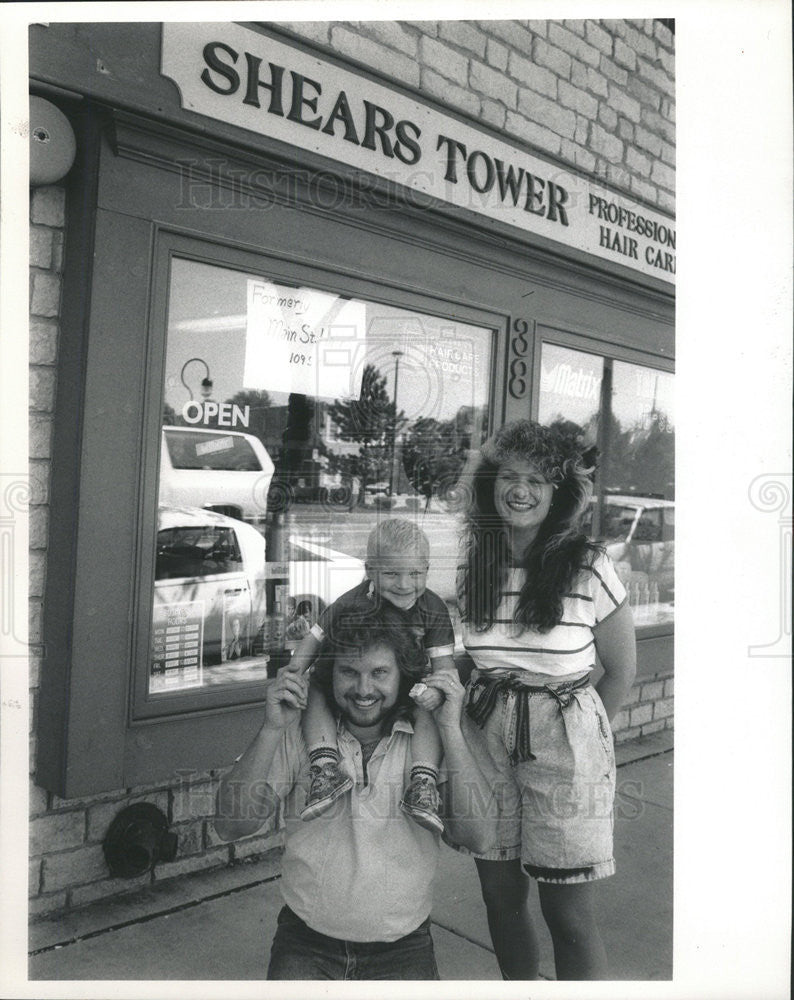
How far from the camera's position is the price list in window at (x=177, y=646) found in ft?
8.80

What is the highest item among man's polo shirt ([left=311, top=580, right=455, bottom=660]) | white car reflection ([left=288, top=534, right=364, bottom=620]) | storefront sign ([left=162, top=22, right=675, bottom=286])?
storefront sign ([left=162, top=22, right=675, bottom=286])

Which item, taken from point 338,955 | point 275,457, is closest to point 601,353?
point 275,457

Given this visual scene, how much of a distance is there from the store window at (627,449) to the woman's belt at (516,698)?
1.66 metres

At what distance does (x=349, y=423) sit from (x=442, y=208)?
2.73 ft

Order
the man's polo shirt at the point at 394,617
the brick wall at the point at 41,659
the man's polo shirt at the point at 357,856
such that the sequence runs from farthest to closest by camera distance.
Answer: the brick wall at the point at 41,659, the man's polo shirt at the point at 394,617, the man's polo shirt at the point at 357,856

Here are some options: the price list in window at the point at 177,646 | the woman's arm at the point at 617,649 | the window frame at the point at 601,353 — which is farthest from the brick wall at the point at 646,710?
the price list in window at the point at 177,646

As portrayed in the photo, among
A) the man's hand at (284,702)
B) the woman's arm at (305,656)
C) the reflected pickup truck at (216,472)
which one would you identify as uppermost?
the reflected pickup truck at (216,472)

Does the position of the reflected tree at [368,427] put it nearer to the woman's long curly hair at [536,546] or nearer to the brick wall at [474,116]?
the woman's long curly hair at [536,546]

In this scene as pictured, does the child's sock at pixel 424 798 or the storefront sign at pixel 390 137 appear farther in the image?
the storefront sign at pixel 390 137

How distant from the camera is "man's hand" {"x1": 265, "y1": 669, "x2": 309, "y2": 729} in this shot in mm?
1906

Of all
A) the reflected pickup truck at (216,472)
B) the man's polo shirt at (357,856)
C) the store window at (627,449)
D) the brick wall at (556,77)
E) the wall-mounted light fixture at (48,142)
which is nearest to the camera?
the man's polo shirt at (357,856)

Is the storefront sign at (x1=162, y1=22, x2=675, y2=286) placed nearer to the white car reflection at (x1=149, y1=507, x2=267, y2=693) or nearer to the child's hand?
the white car reflection at (x1=149, y1=507, x2=267, y2=693)

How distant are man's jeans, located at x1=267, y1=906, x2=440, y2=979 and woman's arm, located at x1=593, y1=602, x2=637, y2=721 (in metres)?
0.77

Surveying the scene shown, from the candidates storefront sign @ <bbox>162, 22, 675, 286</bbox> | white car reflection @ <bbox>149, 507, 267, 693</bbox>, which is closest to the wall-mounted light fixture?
storefront sign @ <bbox>162, 22, 675, 286</bbox>
